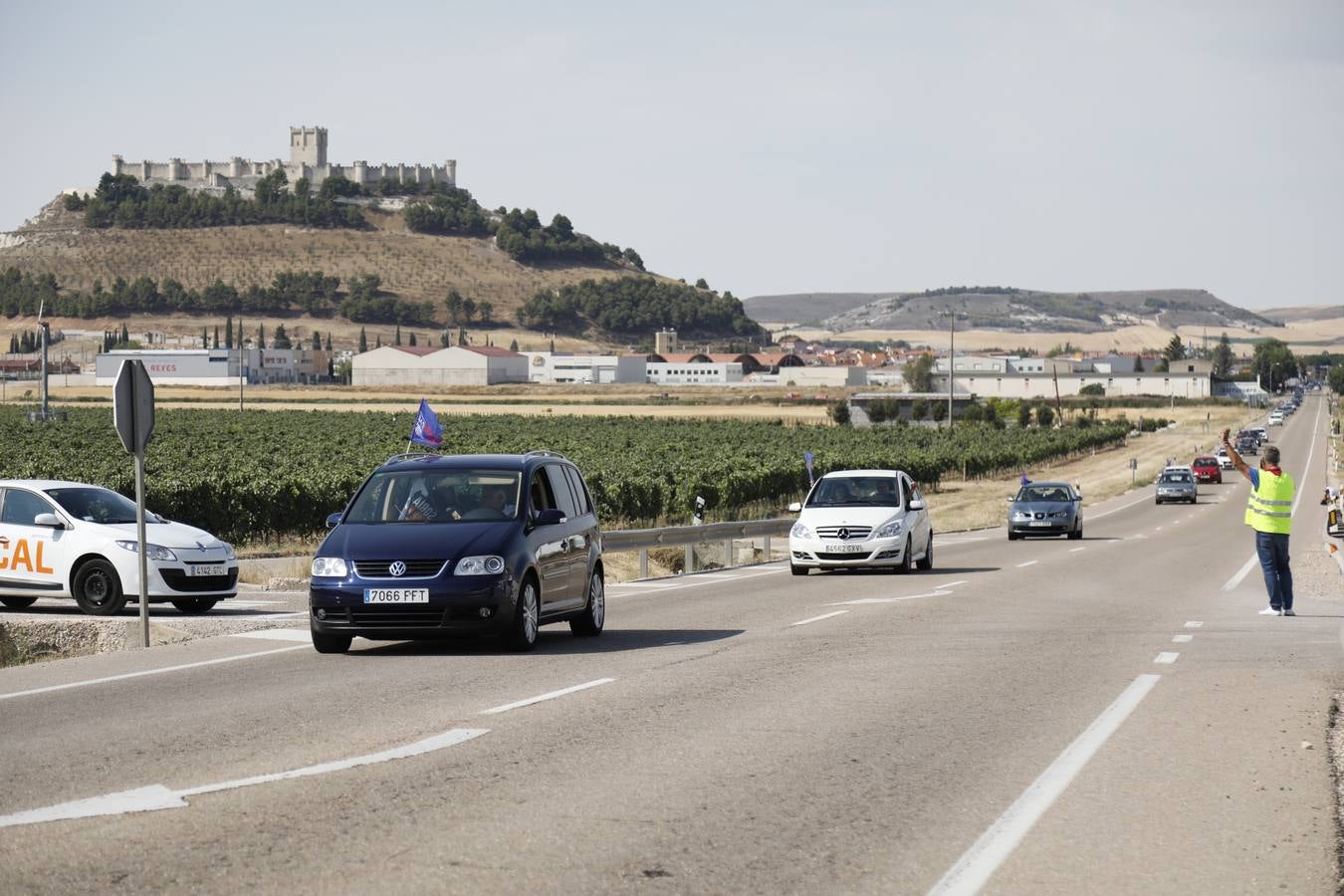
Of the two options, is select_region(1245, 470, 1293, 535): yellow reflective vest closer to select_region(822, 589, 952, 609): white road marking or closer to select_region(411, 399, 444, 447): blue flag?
select_region(822, 589, 952, 609): white road marking

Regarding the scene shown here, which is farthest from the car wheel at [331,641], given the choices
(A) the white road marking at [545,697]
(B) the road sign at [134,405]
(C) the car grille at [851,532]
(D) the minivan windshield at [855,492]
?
(D) the minivan windshield at [855,492]

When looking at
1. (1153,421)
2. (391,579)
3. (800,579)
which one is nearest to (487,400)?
(1153,421)

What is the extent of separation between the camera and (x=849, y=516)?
88.7ft

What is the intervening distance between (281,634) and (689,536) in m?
12.3

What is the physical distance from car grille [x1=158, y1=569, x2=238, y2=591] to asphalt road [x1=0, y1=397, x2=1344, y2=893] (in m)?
2.28

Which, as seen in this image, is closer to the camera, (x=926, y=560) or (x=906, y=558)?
(x=906, y=558)

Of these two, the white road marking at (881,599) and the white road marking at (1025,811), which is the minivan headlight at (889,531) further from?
the white road marking at (1025,811)

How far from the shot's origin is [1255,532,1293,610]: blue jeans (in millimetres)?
19109

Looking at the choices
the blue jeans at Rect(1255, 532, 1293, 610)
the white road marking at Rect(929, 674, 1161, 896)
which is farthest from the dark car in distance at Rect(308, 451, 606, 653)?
the blue jeans at Rect(1255, 532, 1293, 610)

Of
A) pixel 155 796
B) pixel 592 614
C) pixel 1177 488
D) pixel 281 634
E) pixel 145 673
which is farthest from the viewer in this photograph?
pixel 1177 488

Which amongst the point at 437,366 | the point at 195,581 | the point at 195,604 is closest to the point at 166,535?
the point at 195,581

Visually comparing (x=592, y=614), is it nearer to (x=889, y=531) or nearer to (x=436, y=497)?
(x=436, y=497)

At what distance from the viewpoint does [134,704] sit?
39.4ft

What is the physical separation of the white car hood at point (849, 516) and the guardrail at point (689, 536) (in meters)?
2.22
